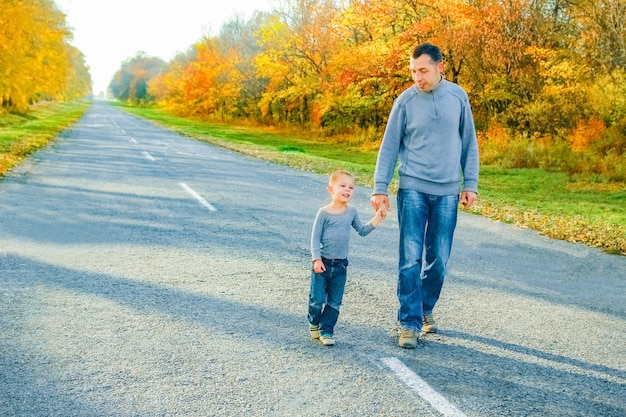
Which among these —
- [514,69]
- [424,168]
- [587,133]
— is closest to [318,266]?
[424,168]

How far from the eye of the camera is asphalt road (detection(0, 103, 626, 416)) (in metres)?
3.29

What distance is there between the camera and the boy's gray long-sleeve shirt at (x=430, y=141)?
420 centimetres

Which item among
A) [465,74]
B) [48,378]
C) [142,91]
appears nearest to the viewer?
[48,378]

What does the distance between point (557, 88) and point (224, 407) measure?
1964 centimetres

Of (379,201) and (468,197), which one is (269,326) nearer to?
(379,201)

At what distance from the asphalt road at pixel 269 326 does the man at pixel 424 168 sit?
48 cm

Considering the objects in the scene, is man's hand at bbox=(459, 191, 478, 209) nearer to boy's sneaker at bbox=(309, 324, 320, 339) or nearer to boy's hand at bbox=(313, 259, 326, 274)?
boy's hand at bbox=(313, 259, 326, 274)

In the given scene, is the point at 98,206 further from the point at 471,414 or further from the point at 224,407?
the point at 471,414

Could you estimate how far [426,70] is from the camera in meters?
4.08

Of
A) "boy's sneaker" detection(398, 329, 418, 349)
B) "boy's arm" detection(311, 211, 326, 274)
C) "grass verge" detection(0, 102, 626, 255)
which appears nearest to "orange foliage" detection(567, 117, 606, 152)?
"grass verge" detection(0, 102, 626, 255)

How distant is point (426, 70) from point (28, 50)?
35.9 m

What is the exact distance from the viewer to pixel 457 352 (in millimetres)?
4055

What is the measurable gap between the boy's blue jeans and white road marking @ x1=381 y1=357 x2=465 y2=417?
0.48 metres

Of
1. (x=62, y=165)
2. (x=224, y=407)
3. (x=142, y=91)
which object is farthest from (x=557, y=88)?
(x=142, y=91)
